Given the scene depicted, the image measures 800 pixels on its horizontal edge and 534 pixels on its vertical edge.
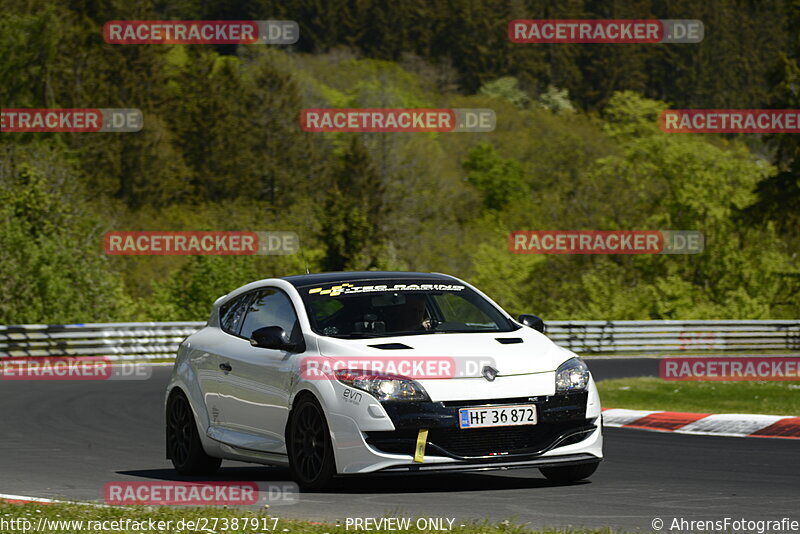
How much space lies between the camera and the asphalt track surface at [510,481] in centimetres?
899

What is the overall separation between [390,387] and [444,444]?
0.51 metres

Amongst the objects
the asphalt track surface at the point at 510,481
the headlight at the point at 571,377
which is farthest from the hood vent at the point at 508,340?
the asphalt track surface at the point at 510,481

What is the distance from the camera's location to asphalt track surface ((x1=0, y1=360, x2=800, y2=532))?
899cm

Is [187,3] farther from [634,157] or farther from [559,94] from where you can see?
[634,157]

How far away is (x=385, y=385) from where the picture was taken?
32.2 ft

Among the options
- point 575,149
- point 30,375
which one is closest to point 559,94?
point 575,149

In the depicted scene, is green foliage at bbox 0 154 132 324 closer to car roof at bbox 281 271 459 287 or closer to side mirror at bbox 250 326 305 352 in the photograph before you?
car roof at bbox 281 271 459 287

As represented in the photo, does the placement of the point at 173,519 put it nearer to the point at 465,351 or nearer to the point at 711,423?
the point at 465,351

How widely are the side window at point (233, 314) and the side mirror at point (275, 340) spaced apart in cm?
114

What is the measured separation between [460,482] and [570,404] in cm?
124

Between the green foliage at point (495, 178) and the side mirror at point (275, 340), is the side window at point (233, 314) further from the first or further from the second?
the green foliage at point (495, 178)

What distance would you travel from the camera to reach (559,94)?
5443 inches

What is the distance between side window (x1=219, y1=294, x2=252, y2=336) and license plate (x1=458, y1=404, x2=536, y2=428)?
2647 mm

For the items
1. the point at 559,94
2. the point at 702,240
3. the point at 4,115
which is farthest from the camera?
the point at 559,94
